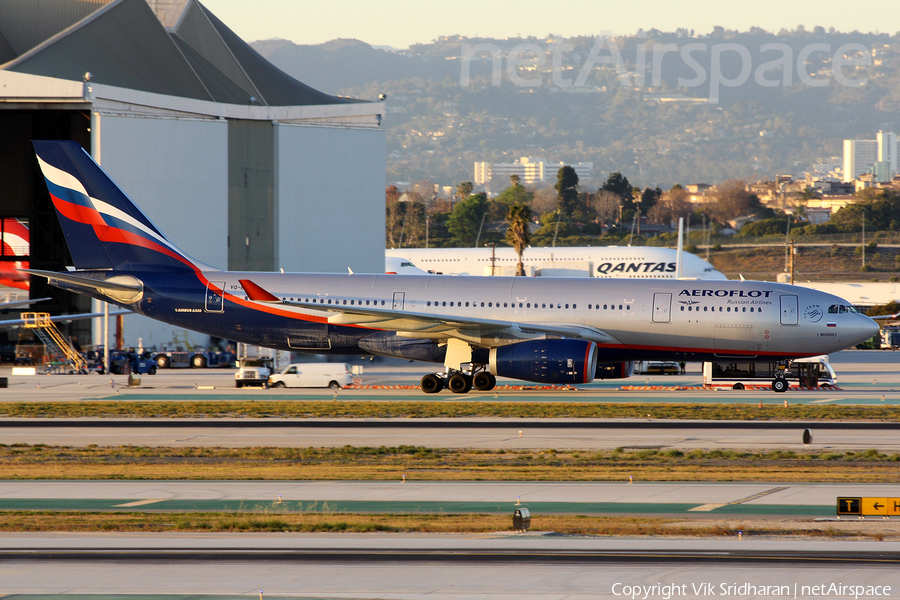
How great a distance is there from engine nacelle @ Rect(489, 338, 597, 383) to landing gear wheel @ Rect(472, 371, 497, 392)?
2323 mm

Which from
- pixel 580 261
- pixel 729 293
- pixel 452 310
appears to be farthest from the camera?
pixel 580 261

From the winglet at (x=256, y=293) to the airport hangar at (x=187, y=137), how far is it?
920 inches

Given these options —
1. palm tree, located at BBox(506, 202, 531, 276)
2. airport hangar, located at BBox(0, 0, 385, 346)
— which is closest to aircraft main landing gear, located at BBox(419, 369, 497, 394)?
airport hangar, located at BBox(0, 0, 385, 346)

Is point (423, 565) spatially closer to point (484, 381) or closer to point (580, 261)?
point (484, 381)

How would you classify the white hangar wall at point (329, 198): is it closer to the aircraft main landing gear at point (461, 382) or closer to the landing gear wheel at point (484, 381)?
the aircraft main landing gear at point (461, 382)

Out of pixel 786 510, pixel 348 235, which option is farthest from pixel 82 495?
pixel 348 235

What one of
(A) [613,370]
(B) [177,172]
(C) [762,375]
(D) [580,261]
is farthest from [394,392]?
(D) [580,261]

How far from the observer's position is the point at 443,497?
19109mm

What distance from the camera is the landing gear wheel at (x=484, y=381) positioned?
38.6 m

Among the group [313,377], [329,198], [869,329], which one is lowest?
[313,377]

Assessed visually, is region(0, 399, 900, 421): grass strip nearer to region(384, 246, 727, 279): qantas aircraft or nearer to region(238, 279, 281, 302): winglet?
region(238, 279, 281, 302): winglet

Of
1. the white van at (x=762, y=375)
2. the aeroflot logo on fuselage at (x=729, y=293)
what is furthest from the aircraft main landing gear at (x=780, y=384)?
the aeroflot logo on fuselage at (x=729, y=293)

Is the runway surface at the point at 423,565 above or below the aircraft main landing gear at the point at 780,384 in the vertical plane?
below

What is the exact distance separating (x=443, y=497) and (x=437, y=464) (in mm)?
4098
